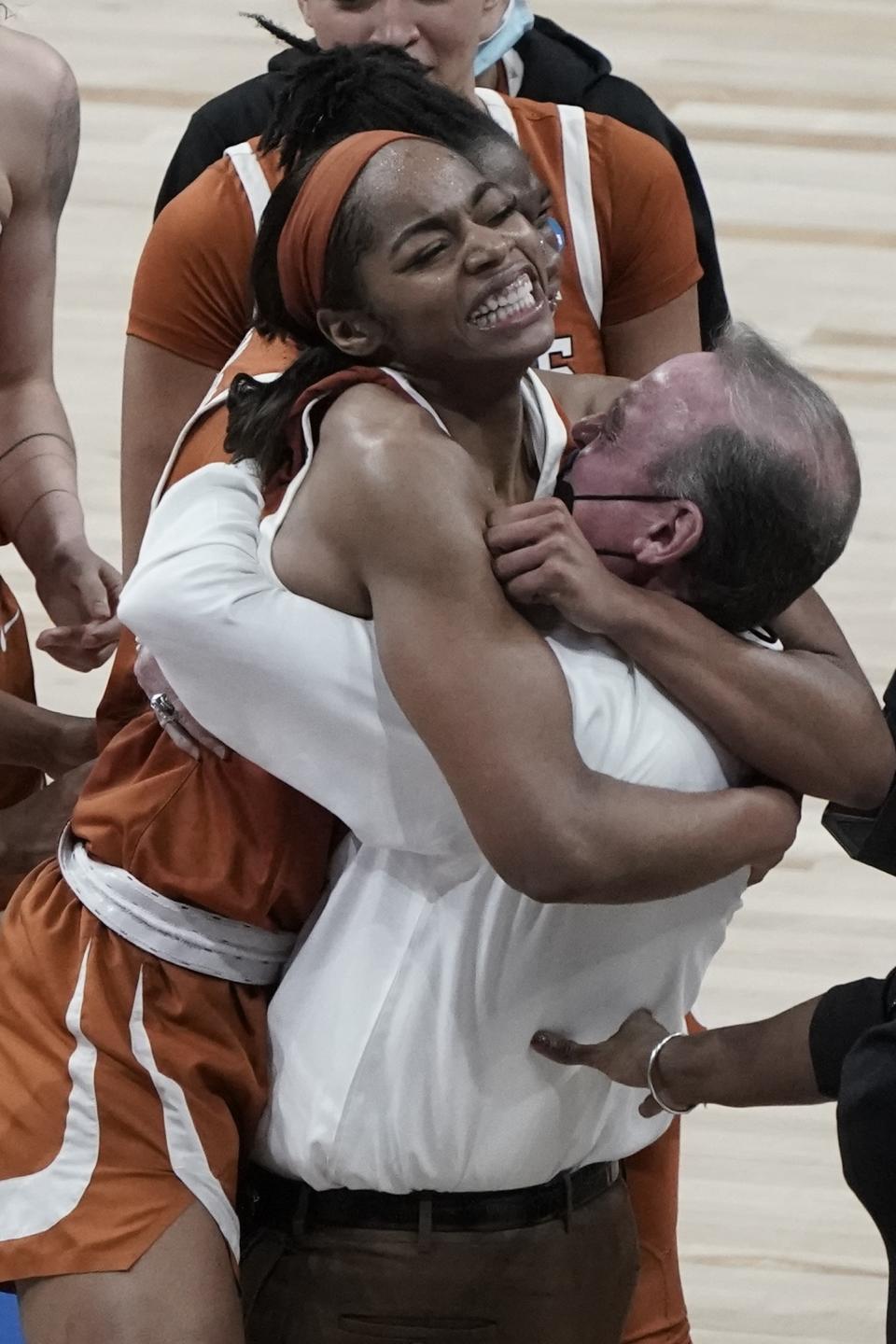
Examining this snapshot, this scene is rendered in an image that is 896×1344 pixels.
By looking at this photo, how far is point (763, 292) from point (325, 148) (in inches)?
140

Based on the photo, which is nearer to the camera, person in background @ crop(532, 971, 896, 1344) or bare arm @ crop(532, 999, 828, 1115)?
person in background @ crop(532, 971, 896, 1344)

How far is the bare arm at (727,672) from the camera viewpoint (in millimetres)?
1631

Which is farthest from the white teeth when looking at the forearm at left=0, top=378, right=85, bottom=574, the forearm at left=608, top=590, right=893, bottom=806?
the forearm at left=0, top=378, right=85, bottom=574

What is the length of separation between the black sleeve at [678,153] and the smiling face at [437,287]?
0.94 meters

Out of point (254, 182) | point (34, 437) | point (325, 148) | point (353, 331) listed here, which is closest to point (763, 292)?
point (34, 437)

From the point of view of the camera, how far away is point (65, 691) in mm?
4113

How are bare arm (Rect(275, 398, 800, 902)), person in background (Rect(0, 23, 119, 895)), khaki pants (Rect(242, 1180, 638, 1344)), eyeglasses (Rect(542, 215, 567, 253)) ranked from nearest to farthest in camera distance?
bare arm (Rect(275, 398, 800, 902))
khaki pants (Rect(242, 1180, 638, 1344))
eyeglasses (Rect(542, 215, 567, 253))
person in background (Rect(0, 23, 119, 895))

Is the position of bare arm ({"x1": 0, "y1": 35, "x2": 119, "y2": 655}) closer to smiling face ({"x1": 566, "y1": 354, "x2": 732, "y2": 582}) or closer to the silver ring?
the silver ring

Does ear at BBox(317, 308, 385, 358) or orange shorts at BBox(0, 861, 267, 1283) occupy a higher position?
ear at BBox(317, 308, 385, 358)

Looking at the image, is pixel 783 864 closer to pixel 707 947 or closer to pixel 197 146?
pixel 197 146

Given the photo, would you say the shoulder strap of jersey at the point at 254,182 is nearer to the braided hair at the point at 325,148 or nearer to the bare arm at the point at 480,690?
the braided hair at the point at 325,148

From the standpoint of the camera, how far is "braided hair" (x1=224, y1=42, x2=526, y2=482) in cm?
175

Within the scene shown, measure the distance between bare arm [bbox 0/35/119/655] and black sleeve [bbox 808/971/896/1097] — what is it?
44.6 inches

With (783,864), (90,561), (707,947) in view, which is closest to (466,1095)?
(707,947)
